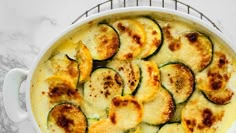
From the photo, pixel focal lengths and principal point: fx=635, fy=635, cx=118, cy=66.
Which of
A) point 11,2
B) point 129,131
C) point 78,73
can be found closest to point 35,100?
point 78,73

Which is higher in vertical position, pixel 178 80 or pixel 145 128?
pixel 178 80

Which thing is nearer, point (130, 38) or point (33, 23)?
point (130, 38)

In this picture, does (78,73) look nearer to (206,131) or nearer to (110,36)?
(110,36)

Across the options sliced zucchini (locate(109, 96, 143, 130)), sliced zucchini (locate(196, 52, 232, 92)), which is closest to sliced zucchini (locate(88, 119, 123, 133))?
sliced zucchini (locate(109, 96, 143, 130))

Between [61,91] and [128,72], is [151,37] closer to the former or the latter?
[128,72]

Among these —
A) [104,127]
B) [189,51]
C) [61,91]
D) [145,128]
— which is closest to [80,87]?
[61,91]

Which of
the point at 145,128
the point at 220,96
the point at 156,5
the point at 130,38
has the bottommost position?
the point at 145,128
